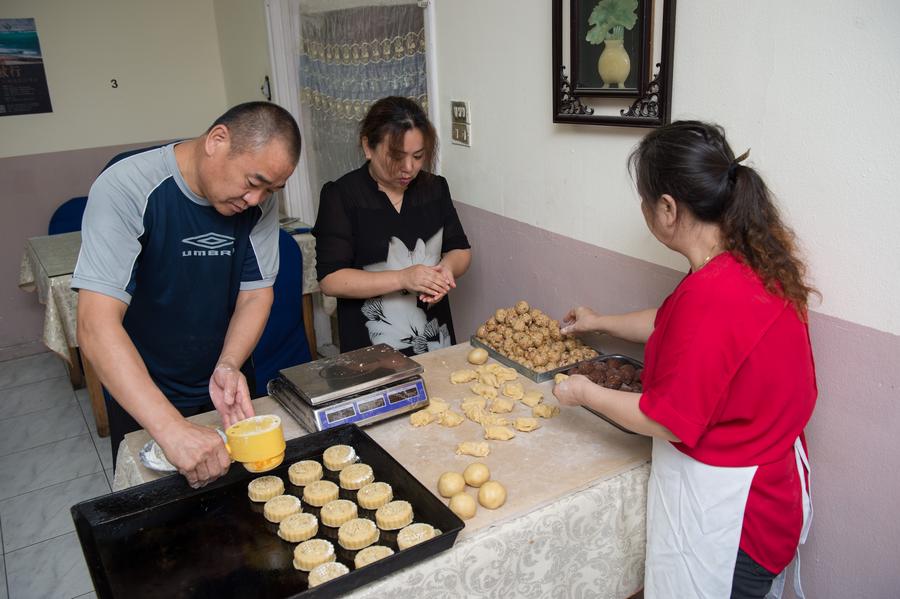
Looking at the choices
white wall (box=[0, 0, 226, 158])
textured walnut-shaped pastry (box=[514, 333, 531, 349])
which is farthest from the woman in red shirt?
white wall (box=[0, 0, 226, 158])

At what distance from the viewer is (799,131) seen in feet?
4.43

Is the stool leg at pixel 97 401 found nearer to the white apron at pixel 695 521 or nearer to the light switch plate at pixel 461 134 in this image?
the light switch plate at pixel 461 134

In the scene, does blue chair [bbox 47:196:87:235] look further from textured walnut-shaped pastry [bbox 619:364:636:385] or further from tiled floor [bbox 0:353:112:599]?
textured walnut-shaped pastry [bbox 619:364:636:385]

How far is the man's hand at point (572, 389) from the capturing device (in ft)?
4.53

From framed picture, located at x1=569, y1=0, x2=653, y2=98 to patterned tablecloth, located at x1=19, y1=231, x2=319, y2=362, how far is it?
2188 millimetres

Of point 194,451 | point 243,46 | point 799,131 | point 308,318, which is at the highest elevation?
point 243,46

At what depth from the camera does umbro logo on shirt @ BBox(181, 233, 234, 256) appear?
66.7 inches

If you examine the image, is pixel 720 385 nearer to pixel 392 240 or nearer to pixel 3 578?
pixel 392 240

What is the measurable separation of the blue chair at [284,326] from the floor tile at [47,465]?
1052mm

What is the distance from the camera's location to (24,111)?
4.42 meters

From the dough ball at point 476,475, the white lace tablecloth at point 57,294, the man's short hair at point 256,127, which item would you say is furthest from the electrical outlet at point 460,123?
the white lace tablecloth at point 57,294

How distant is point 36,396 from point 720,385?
14.1 ft

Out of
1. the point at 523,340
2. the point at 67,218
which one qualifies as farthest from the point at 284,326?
the point at 67,218

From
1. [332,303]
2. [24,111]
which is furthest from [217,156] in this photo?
[24,111]
